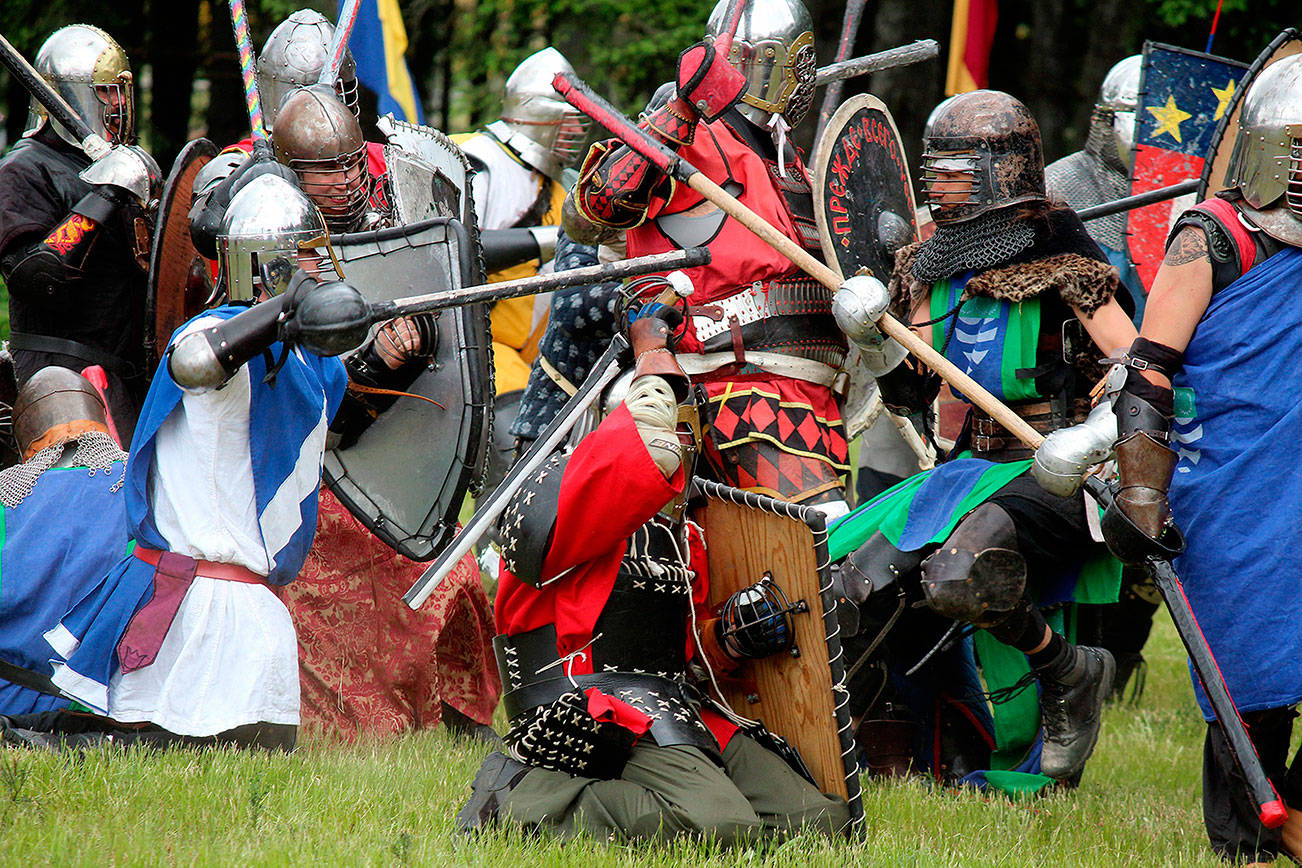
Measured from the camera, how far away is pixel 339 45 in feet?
16.3

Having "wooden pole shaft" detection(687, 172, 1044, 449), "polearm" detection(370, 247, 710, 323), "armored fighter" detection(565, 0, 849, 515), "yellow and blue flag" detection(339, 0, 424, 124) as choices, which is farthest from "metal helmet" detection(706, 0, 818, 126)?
"yellow and blue flag" detection(339, 0, 424, 124)

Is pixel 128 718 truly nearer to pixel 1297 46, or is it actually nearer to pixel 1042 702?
pixel 1042 702

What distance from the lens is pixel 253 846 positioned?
10.1 feet

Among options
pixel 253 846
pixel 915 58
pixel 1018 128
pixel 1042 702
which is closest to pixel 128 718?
pixel 253 846

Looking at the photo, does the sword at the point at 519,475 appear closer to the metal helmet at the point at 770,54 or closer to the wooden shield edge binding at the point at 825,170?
the wooden shield edge binding at the point at 825,170

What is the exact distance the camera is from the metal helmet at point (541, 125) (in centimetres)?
689

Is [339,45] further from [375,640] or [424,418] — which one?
[375,640]

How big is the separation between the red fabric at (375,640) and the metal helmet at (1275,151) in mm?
2516

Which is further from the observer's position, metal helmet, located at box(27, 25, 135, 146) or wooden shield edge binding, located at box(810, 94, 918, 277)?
metal helmet, located at box(27, 25, 135, 146)

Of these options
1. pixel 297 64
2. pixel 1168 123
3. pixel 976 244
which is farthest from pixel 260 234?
pixel 1168 123

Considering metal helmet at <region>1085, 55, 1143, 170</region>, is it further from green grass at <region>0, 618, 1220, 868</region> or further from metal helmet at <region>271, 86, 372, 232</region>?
metal helmet at <region>271, 86, 372, 232</region>

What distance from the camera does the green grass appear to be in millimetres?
3025

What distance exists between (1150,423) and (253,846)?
7.15 ft

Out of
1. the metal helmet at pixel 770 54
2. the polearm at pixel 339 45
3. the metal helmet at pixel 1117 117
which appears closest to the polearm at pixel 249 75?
the polearm at pixel 339 45
